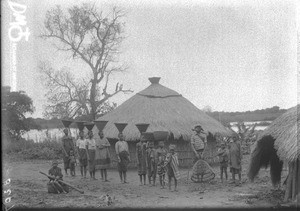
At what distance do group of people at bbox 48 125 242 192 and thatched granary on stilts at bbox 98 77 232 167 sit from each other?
2591mm

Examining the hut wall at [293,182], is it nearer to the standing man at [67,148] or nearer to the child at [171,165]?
the child at [171,165]

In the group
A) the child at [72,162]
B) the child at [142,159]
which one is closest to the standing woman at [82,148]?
the child at [72,162]

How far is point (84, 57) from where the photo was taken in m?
15.1

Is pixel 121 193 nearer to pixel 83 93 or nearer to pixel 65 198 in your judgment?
pixel 65 198

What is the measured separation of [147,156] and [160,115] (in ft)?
13.9

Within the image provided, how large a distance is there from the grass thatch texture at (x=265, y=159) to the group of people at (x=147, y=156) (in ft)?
3.31

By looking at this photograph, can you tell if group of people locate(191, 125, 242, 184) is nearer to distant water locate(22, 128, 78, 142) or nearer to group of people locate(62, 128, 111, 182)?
group of people locate(62, 128, 111, 182)

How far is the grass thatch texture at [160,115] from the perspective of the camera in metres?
15.2

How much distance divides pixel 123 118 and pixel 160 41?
4.84 m

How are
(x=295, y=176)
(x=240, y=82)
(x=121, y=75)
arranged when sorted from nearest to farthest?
(x=295, y=176) < (x=240, y=82) < (x=121, y=75)

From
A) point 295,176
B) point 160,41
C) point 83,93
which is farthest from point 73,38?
point 295,176

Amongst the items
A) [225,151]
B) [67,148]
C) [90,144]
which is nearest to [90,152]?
[90,144]

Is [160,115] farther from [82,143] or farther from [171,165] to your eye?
[171,165]

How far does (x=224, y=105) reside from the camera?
11.9 metres
